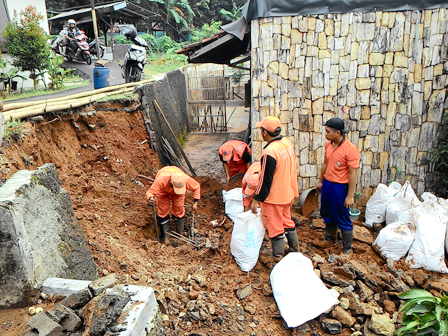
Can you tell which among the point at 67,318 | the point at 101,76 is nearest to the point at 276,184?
the point at 67,318

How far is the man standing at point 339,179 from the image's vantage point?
4142mm

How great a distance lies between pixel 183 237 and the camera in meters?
5.14

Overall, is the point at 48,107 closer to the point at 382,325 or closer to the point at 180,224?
the point at 180,224

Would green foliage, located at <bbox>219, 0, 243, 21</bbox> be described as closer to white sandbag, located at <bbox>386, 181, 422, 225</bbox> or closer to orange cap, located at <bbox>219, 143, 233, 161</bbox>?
orange cap, located at <bbox>219, 143, 233, 161</bbox>

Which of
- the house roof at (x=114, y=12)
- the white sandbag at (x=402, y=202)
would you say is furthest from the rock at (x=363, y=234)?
the house roof at (x=114, y=12)

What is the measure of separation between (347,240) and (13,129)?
4421 millimetres

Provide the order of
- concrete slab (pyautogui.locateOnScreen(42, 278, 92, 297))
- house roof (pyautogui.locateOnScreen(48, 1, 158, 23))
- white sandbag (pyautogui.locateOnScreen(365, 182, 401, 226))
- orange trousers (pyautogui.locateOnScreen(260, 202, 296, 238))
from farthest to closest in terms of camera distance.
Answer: house roof (pyautogui.locateOnScreen(48, 1, 158, 23)) < white sandbag (pyautogui.locateOnScreen(365, 182, 401, 226)) < orange trousers (pyautogui.locateOnScreen(260, 202, 296, 238)) < concrete slab (pyautogui.locateOnScreen(42, 278, 92, 297))

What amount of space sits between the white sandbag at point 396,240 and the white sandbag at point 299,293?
151 cm

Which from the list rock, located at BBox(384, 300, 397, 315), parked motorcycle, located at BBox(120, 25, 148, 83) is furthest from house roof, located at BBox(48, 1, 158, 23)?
rock, located at BBox(384, 300, 397, 315)

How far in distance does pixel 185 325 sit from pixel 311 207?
322 cm

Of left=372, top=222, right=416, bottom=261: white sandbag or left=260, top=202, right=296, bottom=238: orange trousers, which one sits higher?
left=260, top=202, right=296, bottom=238: orange trousers

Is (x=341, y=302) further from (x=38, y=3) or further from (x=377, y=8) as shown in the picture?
(x=38, y=3)

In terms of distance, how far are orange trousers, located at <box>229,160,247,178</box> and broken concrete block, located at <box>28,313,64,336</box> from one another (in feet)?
14.5

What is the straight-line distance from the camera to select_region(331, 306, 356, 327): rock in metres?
3.09
